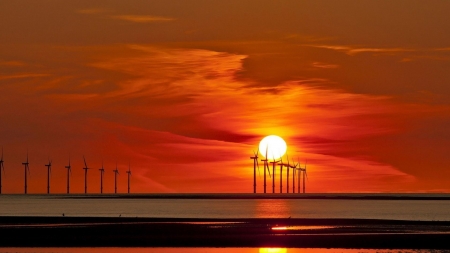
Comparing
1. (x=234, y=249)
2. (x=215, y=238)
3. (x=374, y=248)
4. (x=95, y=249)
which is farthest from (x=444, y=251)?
(x=95, y=249)

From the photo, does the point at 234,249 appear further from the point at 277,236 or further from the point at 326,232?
the point at 326,232

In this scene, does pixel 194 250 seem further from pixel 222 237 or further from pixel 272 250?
pixel 222 237

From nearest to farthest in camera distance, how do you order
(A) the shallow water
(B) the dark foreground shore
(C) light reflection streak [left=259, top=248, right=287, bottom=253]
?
(A) the shallow water, (C) light reflection streak [left=259, top=248, right=287, bottom=253], (B) the dark foreground shore

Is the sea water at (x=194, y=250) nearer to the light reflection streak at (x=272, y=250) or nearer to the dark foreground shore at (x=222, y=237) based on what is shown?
the light reflection streak at (x=272, y=250)

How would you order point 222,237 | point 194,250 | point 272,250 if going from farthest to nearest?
point 222,237 → point 194,250 → point 272,250

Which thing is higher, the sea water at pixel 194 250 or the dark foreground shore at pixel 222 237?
the dark foreground shore at pixel 222 237

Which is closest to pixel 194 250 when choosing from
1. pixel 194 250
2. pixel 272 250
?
pixel 194 250

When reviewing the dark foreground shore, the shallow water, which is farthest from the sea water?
the dark foreground shore

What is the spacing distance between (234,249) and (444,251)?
14394mm

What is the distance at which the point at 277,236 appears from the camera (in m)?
→ 73.2

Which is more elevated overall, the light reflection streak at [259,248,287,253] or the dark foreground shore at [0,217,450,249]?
the dark foreground shore at [0,217,450,249]

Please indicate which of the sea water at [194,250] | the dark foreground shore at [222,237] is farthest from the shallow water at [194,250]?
the dark foreground shore at [222,237]

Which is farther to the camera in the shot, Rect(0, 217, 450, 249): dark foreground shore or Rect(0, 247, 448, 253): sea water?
Rect(0, 217, 450, 249): dark foreground shore

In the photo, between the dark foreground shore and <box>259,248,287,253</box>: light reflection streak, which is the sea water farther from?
the dark foreground shore
